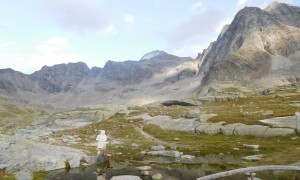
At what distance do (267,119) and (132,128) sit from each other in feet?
131

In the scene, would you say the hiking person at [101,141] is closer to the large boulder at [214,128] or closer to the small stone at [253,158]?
the small stone at [253,158]

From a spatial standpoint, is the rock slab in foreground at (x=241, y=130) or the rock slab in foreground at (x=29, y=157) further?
the rock slab in foreground at (x=241, y=130)

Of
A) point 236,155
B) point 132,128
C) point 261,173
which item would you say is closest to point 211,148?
point 236,155

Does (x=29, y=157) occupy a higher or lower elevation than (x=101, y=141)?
lower

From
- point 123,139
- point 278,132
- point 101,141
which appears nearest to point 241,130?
point 278,132

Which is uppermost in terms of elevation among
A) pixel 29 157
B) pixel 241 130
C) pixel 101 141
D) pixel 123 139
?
pixel 101 141

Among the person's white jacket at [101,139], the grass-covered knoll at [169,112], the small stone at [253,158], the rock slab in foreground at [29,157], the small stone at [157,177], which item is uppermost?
the grass-covered knoll at [169,112]

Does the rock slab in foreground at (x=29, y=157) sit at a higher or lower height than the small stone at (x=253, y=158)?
higher

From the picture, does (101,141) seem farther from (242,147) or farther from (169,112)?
(169,112)

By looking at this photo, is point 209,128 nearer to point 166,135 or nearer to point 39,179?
point 166,135

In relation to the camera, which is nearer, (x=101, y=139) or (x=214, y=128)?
(x=101, y=139)

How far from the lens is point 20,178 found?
123ft

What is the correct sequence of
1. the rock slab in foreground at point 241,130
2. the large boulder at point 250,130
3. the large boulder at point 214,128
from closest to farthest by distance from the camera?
the rock slab in foreground at point 241,130 → the large boulder at point 250,130 → the large boulder at point 214,128

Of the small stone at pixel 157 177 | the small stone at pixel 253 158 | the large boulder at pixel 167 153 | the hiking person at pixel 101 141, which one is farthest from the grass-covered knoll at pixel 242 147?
the hiking person at pixel 101 141
